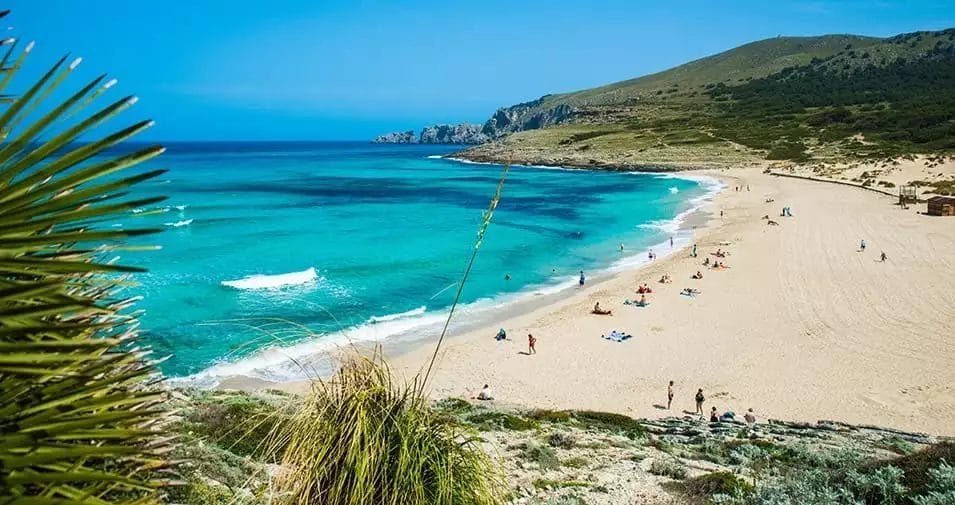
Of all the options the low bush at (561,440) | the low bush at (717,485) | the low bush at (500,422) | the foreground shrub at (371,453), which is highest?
the foreground shrub at (371,453)

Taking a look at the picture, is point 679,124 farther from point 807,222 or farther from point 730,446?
point 730,446

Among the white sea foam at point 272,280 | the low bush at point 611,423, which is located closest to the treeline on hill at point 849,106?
the white sea foam at point 272,280

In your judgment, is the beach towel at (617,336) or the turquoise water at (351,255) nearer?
the turquoise water at (351,255)

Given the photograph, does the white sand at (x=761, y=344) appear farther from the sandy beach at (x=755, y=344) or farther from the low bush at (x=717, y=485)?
the low bush at (x=717, y=485)

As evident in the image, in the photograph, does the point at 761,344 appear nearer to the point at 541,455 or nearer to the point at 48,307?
the point at 541,455

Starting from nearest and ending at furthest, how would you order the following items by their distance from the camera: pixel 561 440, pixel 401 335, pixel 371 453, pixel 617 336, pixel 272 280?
pixel 371 453, pixel 561 440, pixel 617 336, pixel 401 335, pixel 272 280

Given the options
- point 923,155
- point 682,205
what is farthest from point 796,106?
point 682,205

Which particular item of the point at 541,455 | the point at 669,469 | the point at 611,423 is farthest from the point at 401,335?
the point at 669,469
